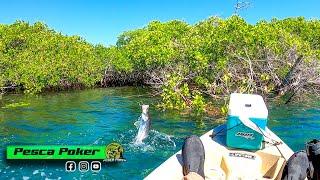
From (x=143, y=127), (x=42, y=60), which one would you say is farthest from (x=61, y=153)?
(x=42, y=60)

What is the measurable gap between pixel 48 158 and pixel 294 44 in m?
12.1

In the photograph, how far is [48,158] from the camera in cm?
1166

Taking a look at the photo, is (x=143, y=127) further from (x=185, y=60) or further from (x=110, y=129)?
(x=185, y=60)

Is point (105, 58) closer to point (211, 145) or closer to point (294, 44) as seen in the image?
point (294, 44)

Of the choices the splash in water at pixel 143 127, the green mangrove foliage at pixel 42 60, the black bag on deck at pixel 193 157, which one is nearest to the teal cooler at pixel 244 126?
the black bag on deck at pixel 193 157

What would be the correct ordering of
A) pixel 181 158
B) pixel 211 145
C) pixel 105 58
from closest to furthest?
pixel 181 158 → pixel 211 145 → pixel 105 58

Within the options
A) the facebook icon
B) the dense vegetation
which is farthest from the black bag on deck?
the dense vegetation

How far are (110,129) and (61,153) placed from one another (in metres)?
4.85

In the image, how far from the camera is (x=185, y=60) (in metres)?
24.5

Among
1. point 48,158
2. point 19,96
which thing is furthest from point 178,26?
point 48,158

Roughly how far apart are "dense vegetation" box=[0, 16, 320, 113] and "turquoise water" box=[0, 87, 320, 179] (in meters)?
1.36

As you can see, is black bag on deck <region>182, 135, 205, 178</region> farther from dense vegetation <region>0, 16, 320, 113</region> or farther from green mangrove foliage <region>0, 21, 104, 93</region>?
green mangrove foliage <region>0, 21, 104, 93</region>

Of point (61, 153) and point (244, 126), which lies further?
point (61, 153)

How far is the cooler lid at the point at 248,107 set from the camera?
31.8 feet
